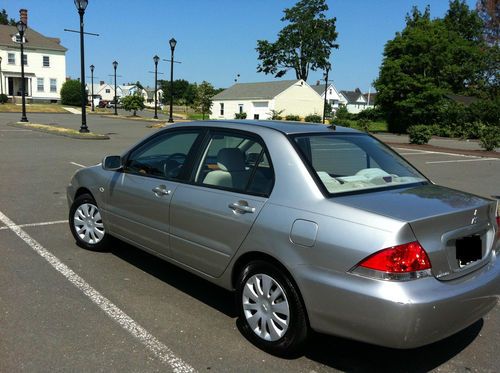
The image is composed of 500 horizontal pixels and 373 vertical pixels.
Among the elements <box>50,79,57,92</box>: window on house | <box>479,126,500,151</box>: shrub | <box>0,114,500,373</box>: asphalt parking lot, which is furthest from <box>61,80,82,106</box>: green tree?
<box>0,114,500,373</box>: asphalt parking lot

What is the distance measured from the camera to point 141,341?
342 centimetres

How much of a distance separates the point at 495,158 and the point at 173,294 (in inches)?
795

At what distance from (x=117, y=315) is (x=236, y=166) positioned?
156 cm

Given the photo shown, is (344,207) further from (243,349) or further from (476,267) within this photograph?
(243,349)

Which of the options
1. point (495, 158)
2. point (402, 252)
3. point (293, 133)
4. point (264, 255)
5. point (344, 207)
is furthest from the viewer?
point (495, 158)

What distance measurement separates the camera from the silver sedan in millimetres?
2746

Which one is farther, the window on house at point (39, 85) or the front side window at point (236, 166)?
the window on house at point (39, 85)

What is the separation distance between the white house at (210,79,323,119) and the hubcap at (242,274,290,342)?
56.4 meters

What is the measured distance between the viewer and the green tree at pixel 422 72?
145 feet

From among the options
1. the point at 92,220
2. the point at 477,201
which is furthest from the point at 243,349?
the point at 92,220

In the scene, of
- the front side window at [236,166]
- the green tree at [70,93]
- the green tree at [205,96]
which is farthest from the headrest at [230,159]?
the green tree at [70,93]

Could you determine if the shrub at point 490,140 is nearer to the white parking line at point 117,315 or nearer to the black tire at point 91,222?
Result: the black tire at point 91,222

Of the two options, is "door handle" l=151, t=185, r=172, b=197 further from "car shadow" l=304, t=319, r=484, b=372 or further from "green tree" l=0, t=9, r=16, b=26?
"green tree" l=0, t=9, r=16, b=26

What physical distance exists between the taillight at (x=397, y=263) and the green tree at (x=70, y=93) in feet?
222
